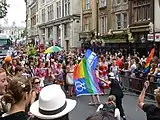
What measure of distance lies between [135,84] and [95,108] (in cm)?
506

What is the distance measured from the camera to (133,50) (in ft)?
126

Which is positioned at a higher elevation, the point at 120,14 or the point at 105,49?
the point at 120,14

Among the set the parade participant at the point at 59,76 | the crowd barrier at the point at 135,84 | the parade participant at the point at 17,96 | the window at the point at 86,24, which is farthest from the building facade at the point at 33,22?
the parade participant at the point at 17,96

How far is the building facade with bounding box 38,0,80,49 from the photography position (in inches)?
2362

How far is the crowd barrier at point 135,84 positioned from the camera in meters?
18.7

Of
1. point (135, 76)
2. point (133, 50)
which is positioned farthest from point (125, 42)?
point (135, 76)

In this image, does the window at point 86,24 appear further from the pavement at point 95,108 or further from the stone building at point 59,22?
the pavement at point 95,108

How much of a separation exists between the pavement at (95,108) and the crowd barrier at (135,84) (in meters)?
0.59

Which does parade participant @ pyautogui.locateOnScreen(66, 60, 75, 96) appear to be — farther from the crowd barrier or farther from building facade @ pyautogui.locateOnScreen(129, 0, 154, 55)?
building facade @ pyautogui.locateOnScreen(129, 0, 154, 55)

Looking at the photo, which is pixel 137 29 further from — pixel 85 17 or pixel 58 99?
pixel 58 99

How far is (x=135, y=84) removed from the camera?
20922 mm

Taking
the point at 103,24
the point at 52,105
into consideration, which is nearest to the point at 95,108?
the point at 52,105

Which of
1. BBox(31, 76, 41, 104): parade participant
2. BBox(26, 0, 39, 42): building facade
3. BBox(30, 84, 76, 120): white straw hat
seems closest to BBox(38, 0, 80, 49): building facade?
BBox(26, 0, 39, 42): building facade

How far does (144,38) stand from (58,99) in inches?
1320
